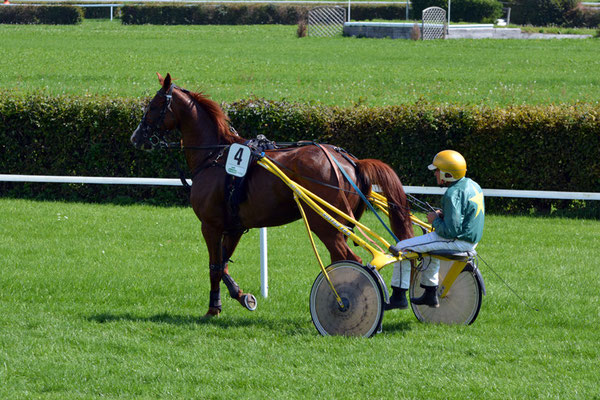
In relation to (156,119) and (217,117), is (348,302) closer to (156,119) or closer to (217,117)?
(217,117)

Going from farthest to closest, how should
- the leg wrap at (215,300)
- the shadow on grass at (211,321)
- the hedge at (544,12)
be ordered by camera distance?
the hedge at (544,12) < the leg wrap at (215,300) < the shadow on grass at (211,321)

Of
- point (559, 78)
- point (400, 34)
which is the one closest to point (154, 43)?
point (400, 34)

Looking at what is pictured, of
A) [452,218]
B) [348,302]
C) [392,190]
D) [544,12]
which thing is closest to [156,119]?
[392,190]

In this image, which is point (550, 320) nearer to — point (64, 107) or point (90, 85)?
point (64, 107)

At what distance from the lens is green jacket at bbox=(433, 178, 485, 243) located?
640 centimetres

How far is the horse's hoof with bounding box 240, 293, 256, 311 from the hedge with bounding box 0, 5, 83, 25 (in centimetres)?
4001

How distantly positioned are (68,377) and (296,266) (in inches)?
159

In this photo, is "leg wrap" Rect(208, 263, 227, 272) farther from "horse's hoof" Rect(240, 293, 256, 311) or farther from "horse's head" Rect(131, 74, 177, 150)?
"horse's head" Rect(131, 74, 177, 150)

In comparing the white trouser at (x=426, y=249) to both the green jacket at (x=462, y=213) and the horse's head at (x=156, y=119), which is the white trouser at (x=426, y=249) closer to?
the green jacket at (x=462, y=213)

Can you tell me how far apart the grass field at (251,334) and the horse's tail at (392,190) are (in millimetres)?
858

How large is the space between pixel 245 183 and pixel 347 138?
6.05 m

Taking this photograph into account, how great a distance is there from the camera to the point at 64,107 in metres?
13.7

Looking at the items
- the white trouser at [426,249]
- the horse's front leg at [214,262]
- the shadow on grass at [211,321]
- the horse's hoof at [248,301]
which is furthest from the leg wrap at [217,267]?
the white trouser at [426,249]

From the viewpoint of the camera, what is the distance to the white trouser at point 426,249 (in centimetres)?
656
